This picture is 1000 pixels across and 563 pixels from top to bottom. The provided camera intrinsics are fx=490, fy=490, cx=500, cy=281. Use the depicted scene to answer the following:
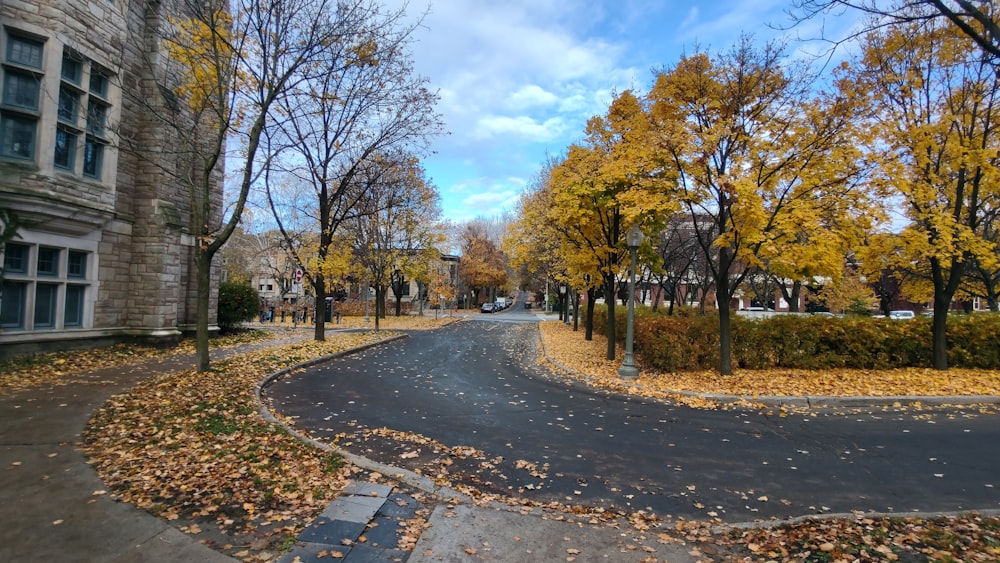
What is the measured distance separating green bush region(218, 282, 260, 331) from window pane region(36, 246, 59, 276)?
6.33 metres

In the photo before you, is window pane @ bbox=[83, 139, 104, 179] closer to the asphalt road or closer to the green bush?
the green bush

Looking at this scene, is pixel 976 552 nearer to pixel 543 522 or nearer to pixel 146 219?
pixel 543 522

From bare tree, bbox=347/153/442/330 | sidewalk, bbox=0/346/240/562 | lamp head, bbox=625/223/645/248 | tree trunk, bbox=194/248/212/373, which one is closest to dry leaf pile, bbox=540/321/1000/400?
lamp head, bbox=625/223/645/248

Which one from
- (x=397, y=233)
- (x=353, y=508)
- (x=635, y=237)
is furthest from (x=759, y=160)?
(x=397, y=233)

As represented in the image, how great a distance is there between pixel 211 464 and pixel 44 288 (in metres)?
9.59

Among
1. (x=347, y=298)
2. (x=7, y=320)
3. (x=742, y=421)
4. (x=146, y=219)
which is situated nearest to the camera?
(x=742, y=421)

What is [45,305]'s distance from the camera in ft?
35.6

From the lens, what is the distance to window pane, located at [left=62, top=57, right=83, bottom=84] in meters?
10.8

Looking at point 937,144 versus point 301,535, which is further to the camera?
point 937,144

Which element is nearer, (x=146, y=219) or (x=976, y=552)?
(x=976, y=552)

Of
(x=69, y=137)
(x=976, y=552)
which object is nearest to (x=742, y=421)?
(x=976, y=552)

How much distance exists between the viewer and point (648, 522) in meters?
4.21

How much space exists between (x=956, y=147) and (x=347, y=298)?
53432mm

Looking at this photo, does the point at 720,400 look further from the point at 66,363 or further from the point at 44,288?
the point at 44,288
